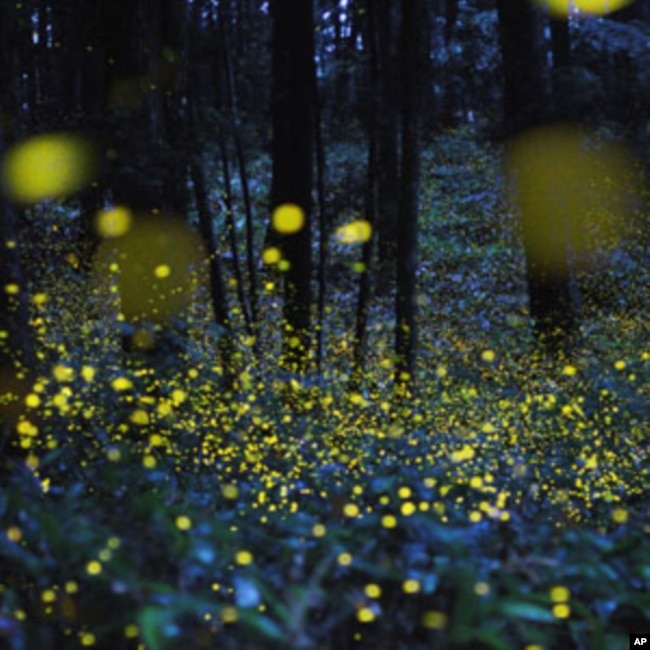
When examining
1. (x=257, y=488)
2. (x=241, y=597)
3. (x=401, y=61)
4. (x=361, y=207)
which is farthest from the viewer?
(x=361, y=207)

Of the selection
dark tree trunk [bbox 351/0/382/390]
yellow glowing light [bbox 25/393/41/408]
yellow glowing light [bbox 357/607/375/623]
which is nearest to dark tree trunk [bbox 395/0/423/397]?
dark tree trunk [bbox 351/0/382/390]

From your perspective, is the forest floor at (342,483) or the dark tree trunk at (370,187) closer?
the forest floor at (342,483)

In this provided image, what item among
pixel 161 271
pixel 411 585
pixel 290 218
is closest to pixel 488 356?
pixel 290 218

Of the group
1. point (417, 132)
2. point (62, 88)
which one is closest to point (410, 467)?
point (417, 132)

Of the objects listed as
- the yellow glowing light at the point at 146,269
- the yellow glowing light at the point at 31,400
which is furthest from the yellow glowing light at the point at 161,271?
the yellow glowing light at the point at 31,400

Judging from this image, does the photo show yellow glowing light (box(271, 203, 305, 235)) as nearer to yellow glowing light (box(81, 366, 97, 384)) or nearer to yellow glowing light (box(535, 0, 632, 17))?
yellow glowing light (box(81, 366, 97, 384))

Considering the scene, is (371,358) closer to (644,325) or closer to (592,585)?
(644,325)

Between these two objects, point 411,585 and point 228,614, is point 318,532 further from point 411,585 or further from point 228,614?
point 228,614

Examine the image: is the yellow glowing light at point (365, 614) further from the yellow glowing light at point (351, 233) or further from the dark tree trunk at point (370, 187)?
the yellow glowing light at point (351, 233)
